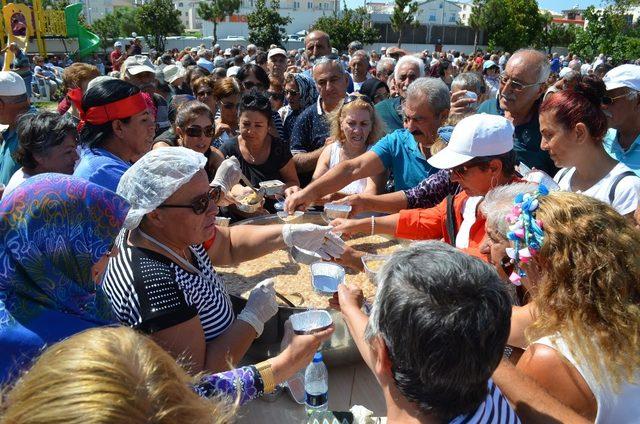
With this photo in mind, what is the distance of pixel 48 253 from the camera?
59.3 inches

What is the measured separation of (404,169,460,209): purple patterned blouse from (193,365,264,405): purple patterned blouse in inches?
66.7

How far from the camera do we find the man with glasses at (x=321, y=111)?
15.4ft

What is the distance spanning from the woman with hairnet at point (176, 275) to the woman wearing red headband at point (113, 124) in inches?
40.1

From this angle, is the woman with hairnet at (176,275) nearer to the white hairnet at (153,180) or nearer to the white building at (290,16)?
the white hairnet at (153,180)

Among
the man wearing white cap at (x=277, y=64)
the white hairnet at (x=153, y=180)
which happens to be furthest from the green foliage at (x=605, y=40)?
the white hairnet at (x=153, y=180)

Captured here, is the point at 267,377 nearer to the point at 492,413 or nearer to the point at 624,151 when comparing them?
the point at 492,413

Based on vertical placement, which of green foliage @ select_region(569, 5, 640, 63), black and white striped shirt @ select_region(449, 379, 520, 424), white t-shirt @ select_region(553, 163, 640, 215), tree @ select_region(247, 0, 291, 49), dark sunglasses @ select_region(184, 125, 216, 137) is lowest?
black and white striped shirt @ select_region(449, 379, 520, 424)

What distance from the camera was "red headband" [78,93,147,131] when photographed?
286cm

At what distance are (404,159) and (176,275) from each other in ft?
6.63

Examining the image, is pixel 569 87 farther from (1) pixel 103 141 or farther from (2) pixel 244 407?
(1) pixel 103 141

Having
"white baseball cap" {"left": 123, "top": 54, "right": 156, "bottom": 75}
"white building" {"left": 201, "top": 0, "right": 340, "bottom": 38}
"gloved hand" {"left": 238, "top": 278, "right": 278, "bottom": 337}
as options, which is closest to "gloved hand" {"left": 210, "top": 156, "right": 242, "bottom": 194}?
"gloved hand" {"left": 238, "top": 278, "right": 278, "bottom": 337}

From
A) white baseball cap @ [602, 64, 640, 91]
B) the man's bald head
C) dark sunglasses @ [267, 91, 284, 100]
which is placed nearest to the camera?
white baseball cap @ [602, 64, 640, 91]

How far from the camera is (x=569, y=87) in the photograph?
110 inches

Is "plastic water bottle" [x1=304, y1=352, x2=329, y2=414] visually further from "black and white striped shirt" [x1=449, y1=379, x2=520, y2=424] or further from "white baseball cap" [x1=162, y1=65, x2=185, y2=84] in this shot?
"white baseball cap" [x1=162, y1=65, x2=185, y2=84]
